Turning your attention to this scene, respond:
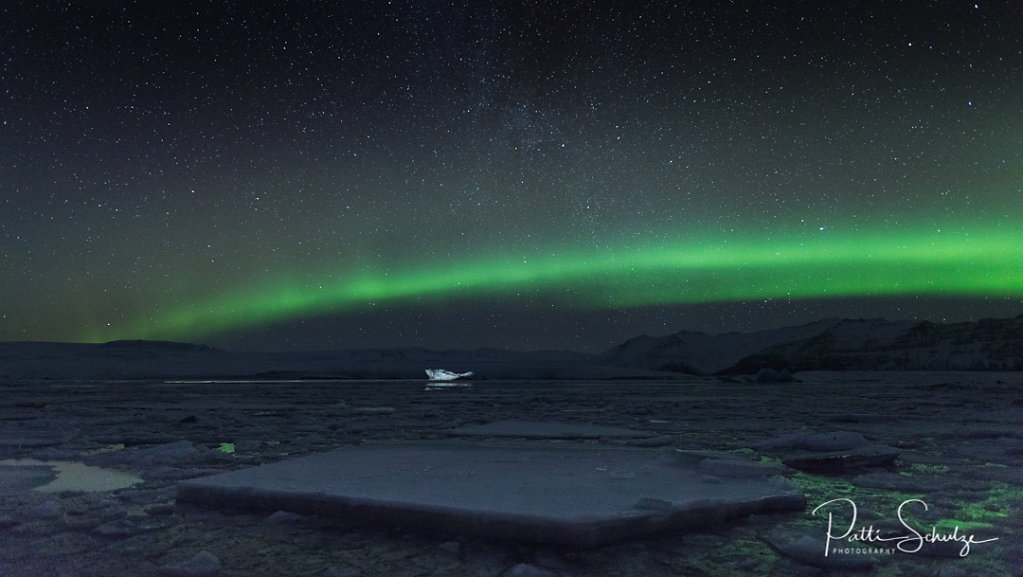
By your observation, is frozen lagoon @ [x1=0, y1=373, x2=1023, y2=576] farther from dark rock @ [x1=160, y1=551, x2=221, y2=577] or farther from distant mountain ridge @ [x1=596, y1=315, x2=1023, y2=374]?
distant mountain ridge @ [x1=596, y1=315, x2=1023, y2=374]

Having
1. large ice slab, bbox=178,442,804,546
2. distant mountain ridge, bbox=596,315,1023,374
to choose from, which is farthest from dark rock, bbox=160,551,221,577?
distant mountain ridge, bbox=596,315,1023,374

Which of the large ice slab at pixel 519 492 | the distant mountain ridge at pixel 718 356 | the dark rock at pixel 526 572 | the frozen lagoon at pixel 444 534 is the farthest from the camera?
the distant mountain ridge at pixel 718 356

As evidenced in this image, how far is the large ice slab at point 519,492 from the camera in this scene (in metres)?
1.95

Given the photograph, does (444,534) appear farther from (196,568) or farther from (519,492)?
(196,568)

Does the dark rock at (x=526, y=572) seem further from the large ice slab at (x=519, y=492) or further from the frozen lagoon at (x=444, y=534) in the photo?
the large ice slab at (x=519, y=492)

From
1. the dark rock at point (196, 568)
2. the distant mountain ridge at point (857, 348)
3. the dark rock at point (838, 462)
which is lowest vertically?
the distant mountain ridge at point (857, 348)

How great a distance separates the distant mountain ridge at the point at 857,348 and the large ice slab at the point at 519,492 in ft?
161

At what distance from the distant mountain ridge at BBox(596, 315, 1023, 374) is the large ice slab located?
49.2 m

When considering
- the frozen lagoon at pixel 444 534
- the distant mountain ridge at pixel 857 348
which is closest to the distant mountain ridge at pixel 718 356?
the distant mountain ridge at pixel 857 348

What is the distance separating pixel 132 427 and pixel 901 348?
5925 centimetres

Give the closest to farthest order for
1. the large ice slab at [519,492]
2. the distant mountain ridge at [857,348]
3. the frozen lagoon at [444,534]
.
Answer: the frozen lagoon at [444,534] < the large ice slab at [519,492] < the distant mountain ridge at [857,348]

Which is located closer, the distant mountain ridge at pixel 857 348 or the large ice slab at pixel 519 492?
the large ice slab at pixel 519 492

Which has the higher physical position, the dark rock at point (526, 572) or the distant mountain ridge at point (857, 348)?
the dark rock at point (526, 572)

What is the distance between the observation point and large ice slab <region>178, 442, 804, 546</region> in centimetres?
195
